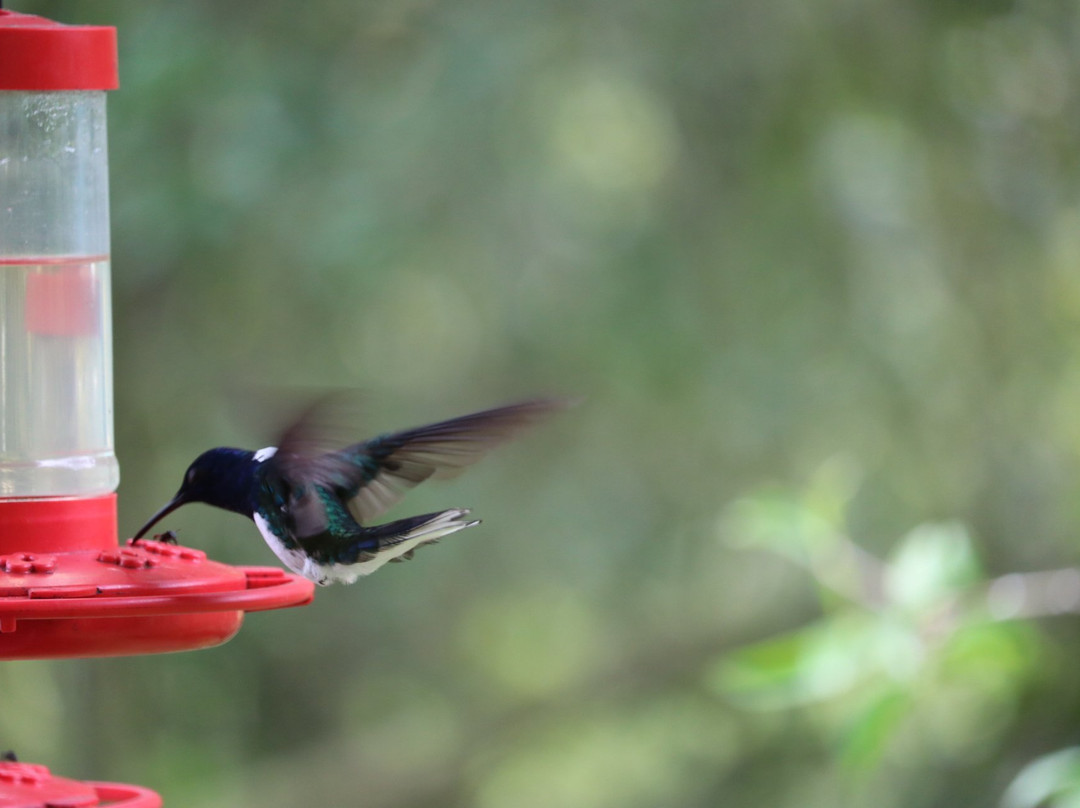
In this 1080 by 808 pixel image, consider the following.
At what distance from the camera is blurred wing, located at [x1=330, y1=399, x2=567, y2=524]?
2445 millimetres

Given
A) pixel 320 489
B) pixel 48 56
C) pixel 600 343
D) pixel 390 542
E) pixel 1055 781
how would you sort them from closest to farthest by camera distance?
pixel 48 56, pixel 390 542, pixel 320 489, pixel 1055 781, pixel 600 343

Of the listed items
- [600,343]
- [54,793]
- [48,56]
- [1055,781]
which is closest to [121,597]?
Answer: [54,793]

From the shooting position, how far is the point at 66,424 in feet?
9.20

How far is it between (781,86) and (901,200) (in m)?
0.60

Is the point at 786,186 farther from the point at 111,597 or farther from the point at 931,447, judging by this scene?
the point at 111,597

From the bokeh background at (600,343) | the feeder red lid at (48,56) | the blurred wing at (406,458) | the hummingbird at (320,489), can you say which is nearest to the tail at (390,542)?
the hummingbird at (320,489)

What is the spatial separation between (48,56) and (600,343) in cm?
407

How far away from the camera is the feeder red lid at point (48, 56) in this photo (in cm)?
230

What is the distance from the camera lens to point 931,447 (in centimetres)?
579

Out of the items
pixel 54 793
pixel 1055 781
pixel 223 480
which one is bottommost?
pixel 1055 781

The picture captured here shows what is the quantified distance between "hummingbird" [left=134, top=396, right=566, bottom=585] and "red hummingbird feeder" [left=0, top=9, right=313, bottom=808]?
10cm

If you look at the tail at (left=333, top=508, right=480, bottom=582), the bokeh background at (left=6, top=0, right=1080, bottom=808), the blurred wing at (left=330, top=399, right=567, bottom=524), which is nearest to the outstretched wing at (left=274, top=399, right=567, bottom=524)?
the blurred wing at (left=330, top=399, right=567, bottom=524)

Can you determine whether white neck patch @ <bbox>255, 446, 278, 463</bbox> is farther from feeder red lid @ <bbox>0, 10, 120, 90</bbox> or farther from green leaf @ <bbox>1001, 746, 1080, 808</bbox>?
green leaf @ <bbox>1001, 746, 1080, 808</bbox>

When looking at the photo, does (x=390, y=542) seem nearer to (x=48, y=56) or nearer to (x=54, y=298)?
(x=54, y=298)
